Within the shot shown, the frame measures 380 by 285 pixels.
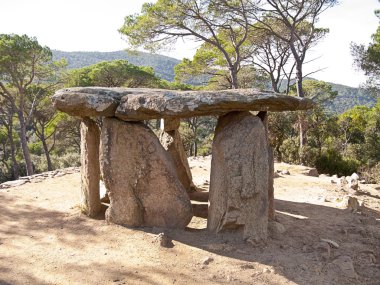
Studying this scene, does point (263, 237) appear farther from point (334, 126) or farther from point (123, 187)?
point (334, 126)

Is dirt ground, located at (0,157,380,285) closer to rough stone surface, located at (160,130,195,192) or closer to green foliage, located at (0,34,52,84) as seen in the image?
rough stone surface, located at (160,130,195,192)

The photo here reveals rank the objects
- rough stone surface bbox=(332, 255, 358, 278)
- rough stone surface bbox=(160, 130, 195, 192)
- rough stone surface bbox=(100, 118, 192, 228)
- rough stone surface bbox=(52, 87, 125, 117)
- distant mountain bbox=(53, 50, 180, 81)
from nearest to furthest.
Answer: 1. rough stone surface bbox=(332, 255, 358, 278)
2. rough stone surface bbox=(52, 87, 125, 117)
3. rough stone surface bbox=(100, 118, 192, 228)
4. rough stone surface bbox=(160, 130, 195, 192)
5. distant mountain bbox=(53, 50, 180, 81)

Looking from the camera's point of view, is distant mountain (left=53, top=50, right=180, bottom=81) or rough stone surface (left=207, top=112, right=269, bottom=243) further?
distant mountain (left=53, top=50, right=180, bottom=81)

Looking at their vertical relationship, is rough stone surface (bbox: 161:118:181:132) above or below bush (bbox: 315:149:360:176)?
above

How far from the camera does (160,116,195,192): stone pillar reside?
7539 millimetres

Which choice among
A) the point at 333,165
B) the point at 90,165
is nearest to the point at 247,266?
the point at 90,165

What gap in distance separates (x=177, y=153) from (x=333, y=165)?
7.90 m

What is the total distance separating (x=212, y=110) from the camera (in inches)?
209

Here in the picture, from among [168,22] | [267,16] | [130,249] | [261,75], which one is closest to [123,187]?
[130,249]

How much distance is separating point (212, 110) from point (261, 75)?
630 inches

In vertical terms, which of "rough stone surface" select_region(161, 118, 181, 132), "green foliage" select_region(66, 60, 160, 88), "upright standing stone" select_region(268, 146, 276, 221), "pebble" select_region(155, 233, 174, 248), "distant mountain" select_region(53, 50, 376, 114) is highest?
"distant mountain" select_region(53, 50, 376, 114)

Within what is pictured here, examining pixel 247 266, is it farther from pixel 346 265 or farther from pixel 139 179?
pixel 139 179

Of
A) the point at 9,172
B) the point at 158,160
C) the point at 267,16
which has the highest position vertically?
the point at 267,16

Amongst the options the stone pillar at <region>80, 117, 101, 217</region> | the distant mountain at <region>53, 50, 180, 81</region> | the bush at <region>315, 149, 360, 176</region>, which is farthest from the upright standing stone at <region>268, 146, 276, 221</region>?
the distant mountain at <region>53, 50, 180, 81</region>
